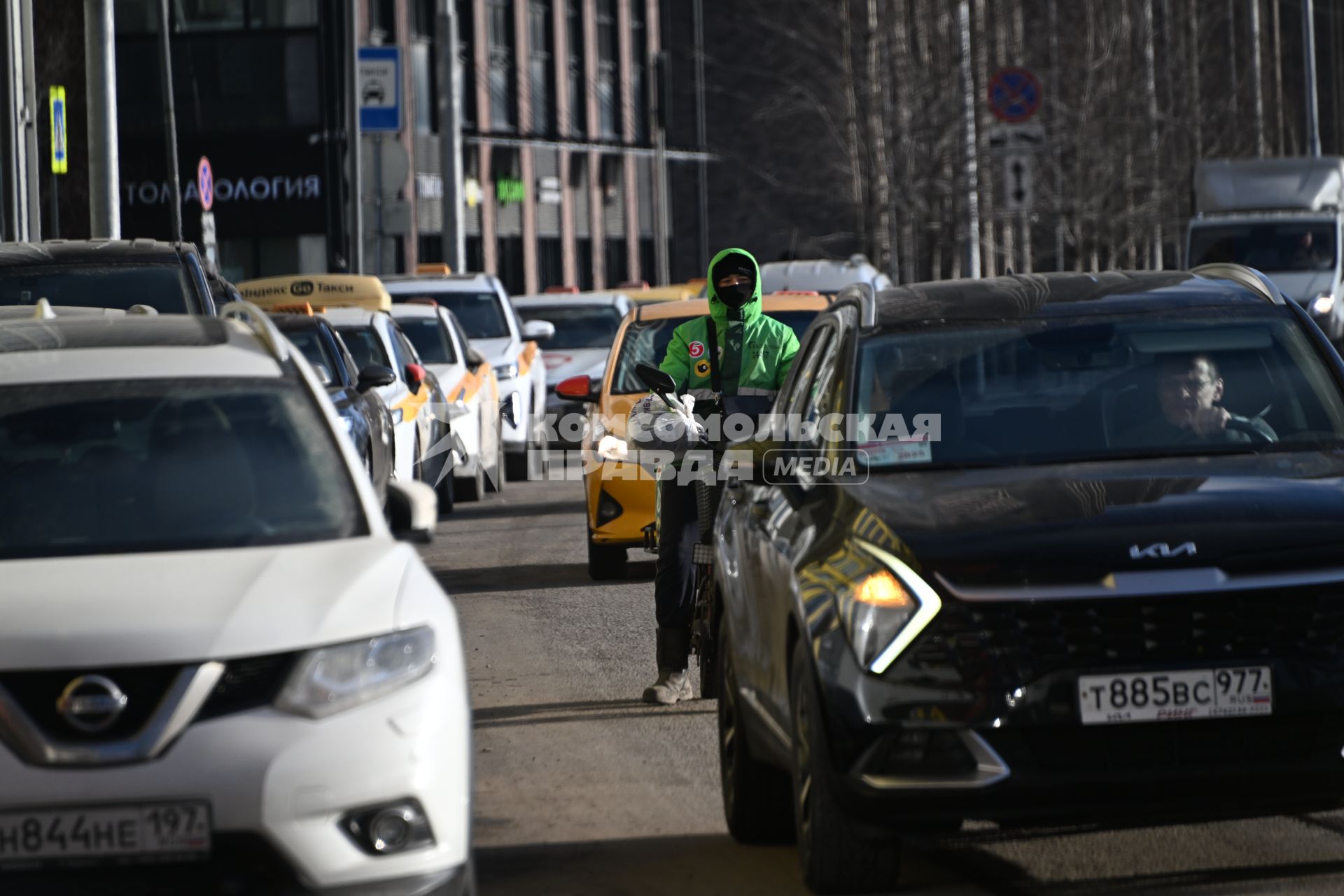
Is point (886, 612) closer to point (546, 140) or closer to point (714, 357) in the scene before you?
point (714, 357)

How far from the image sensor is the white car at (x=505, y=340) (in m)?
22.7

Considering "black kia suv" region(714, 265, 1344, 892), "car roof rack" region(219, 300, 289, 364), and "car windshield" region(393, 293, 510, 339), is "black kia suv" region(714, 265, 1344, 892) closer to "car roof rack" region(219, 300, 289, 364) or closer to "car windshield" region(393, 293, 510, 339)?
"car roof rack" region(219, 300, 289, 364)

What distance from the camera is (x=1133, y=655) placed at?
211 inches

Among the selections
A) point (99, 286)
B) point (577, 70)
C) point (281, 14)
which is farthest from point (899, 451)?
point (577, 70)

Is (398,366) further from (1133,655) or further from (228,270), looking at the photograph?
(228,270)

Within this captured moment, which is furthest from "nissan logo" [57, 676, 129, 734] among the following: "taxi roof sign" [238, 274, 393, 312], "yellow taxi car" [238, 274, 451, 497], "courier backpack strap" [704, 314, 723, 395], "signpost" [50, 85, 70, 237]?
"signpost" [50, 85, 70, 237]

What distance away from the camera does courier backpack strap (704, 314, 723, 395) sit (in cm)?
928

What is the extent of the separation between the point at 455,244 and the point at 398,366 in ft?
72.0

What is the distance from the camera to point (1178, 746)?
212 inches

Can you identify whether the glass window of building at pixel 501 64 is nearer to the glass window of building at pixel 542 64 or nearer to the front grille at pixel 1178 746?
the glass window of building at pixel 542 64

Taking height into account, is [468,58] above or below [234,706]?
above

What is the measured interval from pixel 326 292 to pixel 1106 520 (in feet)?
51.9

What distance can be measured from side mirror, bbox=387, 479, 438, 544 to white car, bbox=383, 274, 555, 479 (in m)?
16.1

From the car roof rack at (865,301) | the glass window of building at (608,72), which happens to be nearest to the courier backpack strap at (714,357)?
the car roof rack at (865,301)
